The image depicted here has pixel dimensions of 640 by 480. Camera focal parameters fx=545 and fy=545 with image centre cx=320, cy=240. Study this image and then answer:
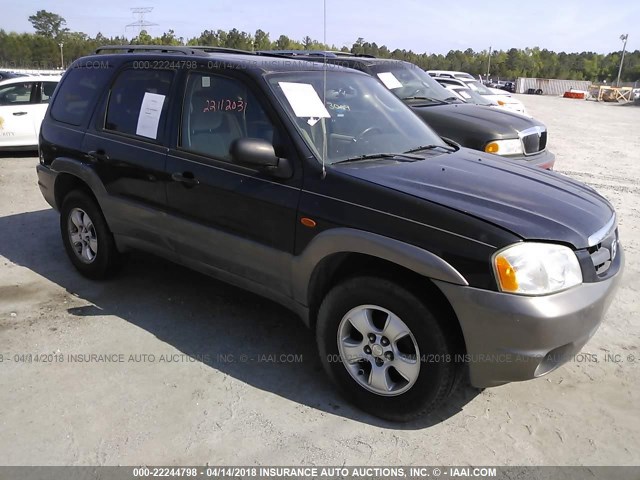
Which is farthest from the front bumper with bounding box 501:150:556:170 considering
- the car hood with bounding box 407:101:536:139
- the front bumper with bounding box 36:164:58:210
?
the front bumper with bounding box 36:164:58:210

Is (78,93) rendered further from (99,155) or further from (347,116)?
(347,116)

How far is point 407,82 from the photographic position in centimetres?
764

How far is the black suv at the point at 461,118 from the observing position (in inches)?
256

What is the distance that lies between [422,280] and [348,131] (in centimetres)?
119

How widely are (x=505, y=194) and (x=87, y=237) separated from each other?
3.45 metres

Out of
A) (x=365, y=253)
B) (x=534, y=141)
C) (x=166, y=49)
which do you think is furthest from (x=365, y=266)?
(x=534, y=141)

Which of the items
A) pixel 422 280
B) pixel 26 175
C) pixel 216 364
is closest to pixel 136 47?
pixel 216 364

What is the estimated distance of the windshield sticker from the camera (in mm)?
3295

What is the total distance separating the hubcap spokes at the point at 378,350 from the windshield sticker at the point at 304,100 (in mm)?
1229

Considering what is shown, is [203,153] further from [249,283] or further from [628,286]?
[628,286]

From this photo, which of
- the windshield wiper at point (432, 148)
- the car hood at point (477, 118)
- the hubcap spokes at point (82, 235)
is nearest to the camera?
the windshield wiper at point (432, 148)

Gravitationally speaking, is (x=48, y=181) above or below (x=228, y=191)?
below

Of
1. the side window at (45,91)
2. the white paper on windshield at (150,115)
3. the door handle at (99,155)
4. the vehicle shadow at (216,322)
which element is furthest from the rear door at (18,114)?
the white paper on windshield at (150,115)

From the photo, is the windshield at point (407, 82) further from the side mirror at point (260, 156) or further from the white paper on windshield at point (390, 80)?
the side mirror at point (260, 156)
